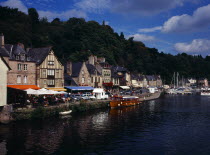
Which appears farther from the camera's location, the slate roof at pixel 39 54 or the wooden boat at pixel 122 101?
the wooden boat at pixel 122 101

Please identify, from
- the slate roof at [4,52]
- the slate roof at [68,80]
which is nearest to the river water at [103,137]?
the slate roof at [4,52]

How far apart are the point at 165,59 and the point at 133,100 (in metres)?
123

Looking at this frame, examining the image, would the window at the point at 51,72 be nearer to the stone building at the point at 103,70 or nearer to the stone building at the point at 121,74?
the stone building at the point at 103,70

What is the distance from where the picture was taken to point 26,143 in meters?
25.3

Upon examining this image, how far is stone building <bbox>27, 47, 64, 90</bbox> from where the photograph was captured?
5266cm

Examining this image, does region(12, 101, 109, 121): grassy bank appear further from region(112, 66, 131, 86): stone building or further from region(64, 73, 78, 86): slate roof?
region(112, 66, 131, 86): stone building

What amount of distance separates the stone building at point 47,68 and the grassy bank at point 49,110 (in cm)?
978

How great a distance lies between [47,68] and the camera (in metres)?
53.9

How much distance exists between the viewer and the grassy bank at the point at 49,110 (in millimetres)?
35919

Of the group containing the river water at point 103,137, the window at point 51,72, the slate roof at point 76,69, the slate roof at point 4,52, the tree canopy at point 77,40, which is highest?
the tree canopy at point 77,40

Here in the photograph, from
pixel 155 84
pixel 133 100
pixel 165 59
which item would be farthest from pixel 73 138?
pixel 165 59

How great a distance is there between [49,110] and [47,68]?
15.9 meters

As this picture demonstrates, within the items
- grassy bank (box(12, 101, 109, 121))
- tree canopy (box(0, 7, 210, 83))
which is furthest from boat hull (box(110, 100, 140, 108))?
tree canopy (box(0, 7, 210, 83))

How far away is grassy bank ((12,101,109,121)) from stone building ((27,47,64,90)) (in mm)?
9778
